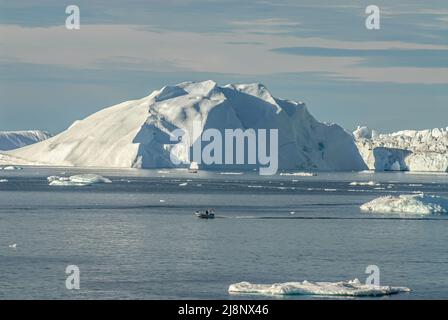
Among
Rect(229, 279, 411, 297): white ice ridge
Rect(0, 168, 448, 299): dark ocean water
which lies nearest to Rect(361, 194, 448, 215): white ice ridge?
Rect(0, 168, 448, 299): dark ocean water

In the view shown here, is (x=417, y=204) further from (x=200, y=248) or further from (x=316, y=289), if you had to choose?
(x=316, y=289)

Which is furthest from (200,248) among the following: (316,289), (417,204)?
(417,204)

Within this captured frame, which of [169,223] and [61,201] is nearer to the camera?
[169,223]

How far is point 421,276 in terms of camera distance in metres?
42.3

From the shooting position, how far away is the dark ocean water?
130ft

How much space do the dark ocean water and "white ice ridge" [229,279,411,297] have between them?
794mm

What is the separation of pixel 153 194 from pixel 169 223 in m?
43.2

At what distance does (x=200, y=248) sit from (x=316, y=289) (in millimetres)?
17593

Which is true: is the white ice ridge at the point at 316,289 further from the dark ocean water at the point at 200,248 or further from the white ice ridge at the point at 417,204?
the white ice ridge at the point at 417,204

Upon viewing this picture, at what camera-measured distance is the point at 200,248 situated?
53094 mm

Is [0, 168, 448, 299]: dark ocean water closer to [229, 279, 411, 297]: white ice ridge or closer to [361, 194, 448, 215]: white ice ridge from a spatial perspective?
[229, 279, 411, 297]: white ice ridge
